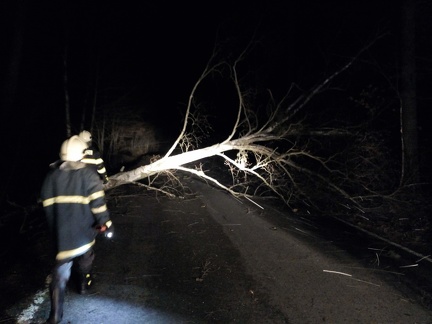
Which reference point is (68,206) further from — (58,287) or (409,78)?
(409,78)

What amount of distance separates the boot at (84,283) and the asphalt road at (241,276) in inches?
3.1

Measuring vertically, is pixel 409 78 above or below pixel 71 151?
above

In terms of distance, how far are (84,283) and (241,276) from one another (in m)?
1.79

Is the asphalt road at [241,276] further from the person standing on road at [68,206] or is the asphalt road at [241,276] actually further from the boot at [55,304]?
the person standing on road at [68,206]

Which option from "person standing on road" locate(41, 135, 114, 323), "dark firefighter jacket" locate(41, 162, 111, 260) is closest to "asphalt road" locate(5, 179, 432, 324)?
"person standing on road" locate(41, 135, 114, 323)

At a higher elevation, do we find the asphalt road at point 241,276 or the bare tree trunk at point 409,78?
the bare tree trunk at point 409,78

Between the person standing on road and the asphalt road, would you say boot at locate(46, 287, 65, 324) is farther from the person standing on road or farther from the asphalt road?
the asphalt road

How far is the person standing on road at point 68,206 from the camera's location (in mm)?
2980

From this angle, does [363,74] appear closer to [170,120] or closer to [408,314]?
[408,314]

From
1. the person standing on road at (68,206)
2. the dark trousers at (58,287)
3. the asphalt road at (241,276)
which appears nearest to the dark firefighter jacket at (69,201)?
the person standing on road at (68,206)

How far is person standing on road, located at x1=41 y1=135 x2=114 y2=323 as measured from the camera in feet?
9.78

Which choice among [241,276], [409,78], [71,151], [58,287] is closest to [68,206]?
[71,151]

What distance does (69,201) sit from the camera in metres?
2.99

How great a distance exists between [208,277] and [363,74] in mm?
8251
